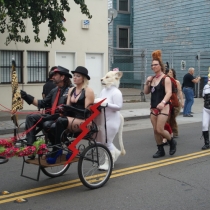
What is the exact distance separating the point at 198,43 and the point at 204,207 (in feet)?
64.1

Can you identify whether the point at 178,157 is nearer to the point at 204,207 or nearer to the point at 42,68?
the point at 204,207

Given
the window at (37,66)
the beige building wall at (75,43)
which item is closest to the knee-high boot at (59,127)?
the beige building wall at (75,43)

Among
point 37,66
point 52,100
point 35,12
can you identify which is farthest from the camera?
point 37,66

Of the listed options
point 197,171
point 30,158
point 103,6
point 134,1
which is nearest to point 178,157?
point 197,171

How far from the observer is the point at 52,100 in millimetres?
7117

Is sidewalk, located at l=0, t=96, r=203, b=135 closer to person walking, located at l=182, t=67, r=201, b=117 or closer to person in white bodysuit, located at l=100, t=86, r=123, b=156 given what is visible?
person walking, located at l=182, t=67, r=201, b=117

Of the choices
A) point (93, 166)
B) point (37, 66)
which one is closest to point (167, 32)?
point (37, 66)

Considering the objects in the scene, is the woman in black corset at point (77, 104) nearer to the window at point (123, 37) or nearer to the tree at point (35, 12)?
the tree at point (35, 12)

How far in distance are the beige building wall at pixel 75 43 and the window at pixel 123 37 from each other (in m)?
10.2

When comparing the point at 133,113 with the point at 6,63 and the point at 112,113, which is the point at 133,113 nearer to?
the point at 6,63

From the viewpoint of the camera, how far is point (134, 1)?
27938 millimetres

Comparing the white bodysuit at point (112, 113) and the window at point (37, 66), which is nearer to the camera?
the white bodysuit at point (112, 113)

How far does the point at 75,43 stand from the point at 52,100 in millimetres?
10949

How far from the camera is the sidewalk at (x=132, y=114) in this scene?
1302cm
